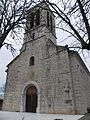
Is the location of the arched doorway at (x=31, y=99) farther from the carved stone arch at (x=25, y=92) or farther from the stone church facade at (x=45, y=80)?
the carved stone arch at (x=25, y=92)

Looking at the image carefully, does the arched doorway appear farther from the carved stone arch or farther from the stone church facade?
the carved stone arch

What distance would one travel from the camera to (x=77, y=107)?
12641 millimetres

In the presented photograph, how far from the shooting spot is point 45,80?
1496 centimetres

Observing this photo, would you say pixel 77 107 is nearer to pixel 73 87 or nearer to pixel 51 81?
pixel 73 87

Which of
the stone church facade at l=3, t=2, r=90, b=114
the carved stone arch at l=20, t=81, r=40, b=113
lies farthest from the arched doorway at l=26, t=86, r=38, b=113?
the carved stone arch at l=20, t=81, r=40, b=113

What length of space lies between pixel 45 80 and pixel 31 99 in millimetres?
2720

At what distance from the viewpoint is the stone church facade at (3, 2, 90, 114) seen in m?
13.2

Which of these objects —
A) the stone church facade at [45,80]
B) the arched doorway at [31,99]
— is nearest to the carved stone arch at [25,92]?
the stone church facade at [45,80]

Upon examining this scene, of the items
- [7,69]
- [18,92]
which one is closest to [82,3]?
[18,92]

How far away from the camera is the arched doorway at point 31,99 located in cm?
1502

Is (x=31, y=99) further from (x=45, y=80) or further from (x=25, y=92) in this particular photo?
(x=45, y=80)

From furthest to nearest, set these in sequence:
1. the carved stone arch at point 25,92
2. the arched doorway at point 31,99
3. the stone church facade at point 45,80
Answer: the arched doorway at point 31,99 → the carved stone arch at point 25,92 → the stone church facade at point 45,80

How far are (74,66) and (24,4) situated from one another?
8.47 m

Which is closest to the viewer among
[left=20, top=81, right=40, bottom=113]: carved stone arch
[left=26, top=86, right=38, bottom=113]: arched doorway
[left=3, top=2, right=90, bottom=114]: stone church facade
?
[left=3, top=2, right=90, bottom=114]: stone church facade
